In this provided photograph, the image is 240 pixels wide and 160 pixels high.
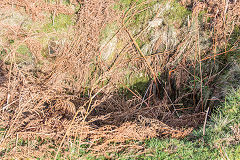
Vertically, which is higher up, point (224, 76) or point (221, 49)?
point (221, 49)

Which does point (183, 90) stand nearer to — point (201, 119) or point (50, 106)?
point (201, 119)

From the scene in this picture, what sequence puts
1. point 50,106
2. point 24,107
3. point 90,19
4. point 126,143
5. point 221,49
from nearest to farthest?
point 126,143
point 24,107
point 50,106
point 221,49
point 90,19

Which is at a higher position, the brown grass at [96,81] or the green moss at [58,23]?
the green moss at [58,23]

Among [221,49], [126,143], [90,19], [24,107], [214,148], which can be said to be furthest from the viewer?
[90,19]

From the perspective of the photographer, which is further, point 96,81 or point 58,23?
point 58,23

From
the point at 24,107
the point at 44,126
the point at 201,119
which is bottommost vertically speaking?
the point at 201,119

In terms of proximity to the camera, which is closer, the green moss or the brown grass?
the brown grass

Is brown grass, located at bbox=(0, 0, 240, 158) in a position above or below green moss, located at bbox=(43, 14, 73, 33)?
below

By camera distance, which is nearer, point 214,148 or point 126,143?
point 214,148

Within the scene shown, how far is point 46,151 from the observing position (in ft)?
9.20

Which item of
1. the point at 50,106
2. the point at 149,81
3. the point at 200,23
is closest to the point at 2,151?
the point at 50,106

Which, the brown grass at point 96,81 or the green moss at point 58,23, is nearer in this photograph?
the brown grass at point 96,81

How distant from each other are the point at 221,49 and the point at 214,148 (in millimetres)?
2091

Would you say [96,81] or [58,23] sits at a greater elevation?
[58,23]
